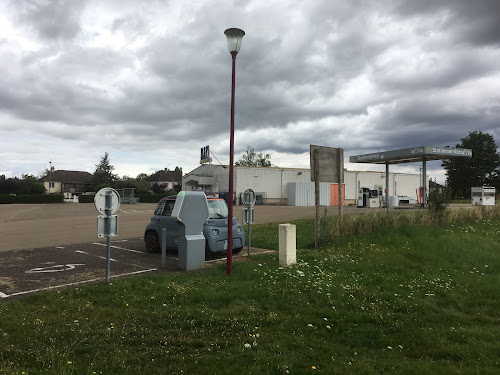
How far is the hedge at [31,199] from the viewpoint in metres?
51.9

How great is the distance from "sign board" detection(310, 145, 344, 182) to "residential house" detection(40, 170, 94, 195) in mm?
89863

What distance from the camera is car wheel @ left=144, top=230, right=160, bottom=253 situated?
10.7 m

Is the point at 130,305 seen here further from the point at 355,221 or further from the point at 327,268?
the point at 355,221

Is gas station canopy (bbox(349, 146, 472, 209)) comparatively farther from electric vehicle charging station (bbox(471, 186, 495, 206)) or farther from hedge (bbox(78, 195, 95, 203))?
hedge (bbox(78, 195, 95, 203))

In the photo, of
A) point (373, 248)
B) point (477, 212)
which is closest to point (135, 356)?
point (373, 248)

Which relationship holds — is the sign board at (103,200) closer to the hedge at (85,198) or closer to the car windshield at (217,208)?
the car windshield at (217,208)

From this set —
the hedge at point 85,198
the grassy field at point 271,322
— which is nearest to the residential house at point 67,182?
the hedge at point 85,198

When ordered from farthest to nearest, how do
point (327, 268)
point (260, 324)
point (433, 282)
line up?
point (327, 268)
point (433, 282)
point (260, 324)

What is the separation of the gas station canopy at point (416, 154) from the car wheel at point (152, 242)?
20989mm

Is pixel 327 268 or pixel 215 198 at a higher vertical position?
pixel 215 198

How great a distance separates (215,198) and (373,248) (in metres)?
4.41

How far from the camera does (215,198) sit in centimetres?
1031

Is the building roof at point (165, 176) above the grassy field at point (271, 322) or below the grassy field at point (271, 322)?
above

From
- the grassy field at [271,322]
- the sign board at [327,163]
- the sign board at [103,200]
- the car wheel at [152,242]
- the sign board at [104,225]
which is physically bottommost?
the grassy field at [271,322]
